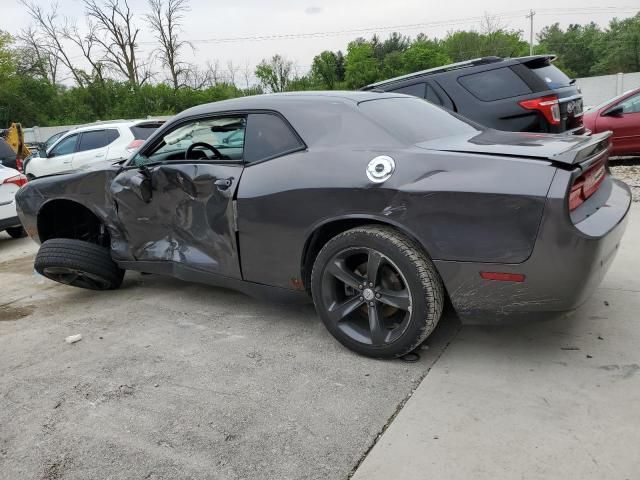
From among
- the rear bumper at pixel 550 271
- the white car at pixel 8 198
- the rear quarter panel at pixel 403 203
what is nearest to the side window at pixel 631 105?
the rear bumper at pixel 550 271

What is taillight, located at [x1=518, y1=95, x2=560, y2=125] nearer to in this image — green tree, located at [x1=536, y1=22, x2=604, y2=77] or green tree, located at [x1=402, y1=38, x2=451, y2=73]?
green tree, located at [x1=402, y1=38, x2=451, y2=73]

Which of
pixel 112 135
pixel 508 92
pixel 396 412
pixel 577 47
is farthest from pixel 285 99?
pixel 577 47

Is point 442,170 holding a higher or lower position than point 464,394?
higher

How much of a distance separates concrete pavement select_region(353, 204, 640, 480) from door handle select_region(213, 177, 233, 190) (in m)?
1.69

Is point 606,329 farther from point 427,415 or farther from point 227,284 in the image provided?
point 227,284

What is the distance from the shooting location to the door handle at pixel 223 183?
3443 mm

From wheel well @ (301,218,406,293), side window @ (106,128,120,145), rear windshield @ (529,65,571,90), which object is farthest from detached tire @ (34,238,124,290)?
side window @ (106,128,120,145)

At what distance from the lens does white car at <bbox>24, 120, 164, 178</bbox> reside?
10.2m

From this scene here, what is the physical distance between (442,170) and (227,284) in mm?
1733

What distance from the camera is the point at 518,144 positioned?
2.85 m

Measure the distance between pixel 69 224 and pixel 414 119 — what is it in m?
3.34

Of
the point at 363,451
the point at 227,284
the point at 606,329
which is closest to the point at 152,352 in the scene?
the point at 227,284

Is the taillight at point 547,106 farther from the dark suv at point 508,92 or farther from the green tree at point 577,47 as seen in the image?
the green tree at point 577,47

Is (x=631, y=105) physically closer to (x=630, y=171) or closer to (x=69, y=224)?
(x=630, y=171)
